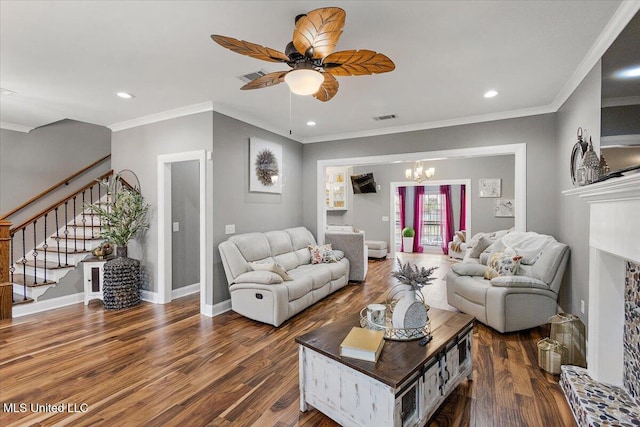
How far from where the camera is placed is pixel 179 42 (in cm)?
249

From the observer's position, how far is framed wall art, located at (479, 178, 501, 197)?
7.85 m

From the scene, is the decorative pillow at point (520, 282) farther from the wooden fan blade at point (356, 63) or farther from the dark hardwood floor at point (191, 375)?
the wooden fan blade at point (356, 63)

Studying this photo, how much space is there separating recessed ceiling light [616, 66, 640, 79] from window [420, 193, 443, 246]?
844cm

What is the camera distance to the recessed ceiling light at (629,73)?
185 centimetres

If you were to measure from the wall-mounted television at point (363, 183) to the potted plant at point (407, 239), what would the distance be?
205 centimetres

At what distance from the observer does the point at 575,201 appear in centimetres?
323

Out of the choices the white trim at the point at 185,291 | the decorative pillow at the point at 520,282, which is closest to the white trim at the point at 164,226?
the white trim at the point at 185,291

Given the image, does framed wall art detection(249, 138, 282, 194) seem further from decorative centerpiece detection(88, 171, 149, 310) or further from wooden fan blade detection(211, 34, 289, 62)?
wooden fan blade detection(211, 34, 289, 62)

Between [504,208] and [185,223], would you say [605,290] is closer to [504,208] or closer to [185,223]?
[185,223]

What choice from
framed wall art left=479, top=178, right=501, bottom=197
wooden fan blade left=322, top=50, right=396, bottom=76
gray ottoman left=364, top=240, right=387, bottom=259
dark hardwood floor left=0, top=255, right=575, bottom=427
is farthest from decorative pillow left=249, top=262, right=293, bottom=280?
framed wall art left=479, top=178, right=501, bottom=197

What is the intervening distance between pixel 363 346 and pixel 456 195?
9.15 meters

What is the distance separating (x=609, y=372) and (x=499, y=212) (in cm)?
637

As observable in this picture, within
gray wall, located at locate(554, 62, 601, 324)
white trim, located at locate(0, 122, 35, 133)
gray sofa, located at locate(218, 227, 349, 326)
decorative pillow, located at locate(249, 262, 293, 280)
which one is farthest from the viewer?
white trim, located at locate(0, 122, 35, 133)

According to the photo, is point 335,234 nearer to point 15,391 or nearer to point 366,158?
point 366,158
